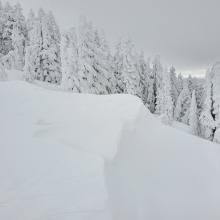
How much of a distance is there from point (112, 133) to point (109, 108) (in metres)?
1.82

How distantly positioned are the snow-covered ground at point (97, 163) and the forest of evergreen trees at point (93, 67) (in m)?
13.8

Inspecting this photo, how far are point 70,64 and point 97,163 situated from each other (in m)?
28.4

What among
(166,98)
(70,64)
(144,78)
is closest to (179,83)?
(144,78)

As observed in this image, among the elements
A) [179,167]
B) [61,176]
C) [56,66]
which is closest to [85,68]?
[56,66]

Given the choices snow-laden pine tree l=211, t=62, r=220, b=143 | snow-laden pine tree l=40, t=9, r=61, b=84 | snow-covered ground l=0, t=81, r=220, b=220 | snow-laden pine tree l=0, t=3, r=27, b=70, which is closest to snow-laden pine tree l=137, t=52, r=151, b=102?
snow-laden pine tree l=40, t=9, r=61, b=84

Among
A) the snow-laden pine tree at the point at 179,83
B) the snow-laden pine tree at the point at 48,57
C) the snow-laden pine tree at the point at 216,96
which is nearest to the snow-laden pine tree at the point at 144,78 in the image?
the snow-laden pine tree at the point at 179,83

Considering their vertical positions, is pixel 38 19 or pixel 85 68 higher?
pixel 38 19

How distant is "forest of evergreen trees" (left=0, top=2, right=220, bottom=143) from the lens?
32.5 meters

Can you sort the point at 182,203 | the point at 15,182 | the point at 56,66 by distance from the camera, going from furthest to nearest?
the point at 56,66 < the point at 182,203 < the point at 15,182

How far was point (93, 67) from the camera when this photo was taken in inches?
1345

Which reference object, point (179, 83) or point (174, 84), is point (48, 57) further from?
point (179, 83)

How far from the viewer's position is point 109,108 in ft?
29.2

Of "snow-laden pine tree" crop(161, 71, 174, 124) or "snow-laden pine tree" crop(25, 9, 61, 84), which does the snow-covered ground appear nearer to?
"snow-laden pine tree" crop(25, 9, 61, 84)

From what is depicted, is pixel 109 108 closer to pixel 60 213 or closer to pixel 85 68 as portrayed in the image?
pixel 60 213
